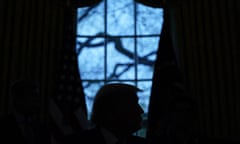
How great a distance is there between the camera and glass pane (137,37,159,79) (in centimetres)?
525

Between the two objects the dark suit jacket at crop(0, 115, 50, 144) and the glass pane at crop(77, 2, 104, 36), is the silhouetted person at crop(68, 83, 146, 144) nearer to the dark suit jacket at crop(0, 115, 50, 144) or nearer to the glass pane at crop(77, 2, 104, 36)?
the dark suit jacket at crop(0, 115, 50, 144)

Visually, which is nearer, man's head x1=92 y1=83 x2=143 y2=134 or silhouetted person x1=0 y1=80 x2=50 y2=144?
man's head x1=92 y1=83 x2=143 y2=134

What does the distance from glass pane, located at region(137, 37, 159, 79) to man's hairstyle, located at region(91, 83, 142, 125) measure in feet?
9.45

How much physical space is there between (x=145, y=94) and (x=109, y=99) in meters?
2.79

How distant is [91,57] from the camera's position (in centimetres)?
530

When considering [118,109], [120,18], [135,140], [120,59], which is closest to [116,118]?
[118,109]

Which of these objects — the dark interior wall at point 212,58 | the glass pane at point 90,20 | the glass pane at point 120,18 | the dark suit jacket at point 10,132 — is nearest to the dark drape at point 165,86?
the dark interior wall at point 212,58

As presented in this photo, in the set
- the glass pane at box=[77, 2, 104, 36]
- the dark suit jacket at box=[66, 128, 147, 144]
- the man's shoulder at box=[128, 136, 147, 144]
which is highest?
the glass pane at box=[77, 2, 104, 36]

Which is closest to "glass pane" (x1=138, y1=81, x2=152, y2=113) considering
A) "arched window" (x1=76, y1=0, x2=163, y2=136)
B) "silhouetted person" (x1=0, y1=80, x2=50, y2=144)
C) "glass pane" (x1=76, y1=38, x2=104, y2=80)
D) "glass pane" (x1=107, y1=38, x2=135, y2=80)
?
"arched window" (x1=76, y1=0, x2=163, y2=136)

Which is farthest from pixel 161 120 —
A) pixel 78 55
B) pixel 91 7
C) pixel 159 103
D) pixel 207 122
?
pixel 91 7

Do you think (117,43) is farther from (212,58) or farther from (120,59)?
(212,58)

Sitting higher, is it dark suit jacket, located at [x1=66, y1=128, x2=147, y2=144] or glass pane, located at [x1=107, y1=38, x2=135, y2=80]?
glass pane, located at [x1=107, y1=38, x2=135, y2=80]

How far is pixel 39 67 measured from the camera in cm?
491

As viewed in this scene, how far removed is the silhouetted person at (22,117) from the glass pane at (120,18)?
7.97ft
